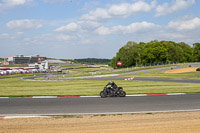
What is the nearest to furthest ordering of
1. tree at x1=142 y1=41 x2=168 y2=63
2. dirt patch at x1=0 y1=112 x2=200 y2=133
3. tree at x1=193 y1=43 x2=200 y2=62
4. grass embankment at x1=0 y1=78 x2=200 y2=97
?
dirt patch at x1=0 y1=112 x2=200 y2=133 → grass embankment at x1=0 y1=78 x2=200 y2=97 → tree at x1=142 y1=41 x2=168 y2=63 → tree at x1=193 y1=43 x2=200 y2=62

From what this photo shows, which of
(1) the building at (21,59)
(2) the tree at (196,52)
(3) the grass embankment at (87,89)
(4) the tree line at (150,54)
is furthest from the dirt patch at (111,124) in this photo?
(1) the building at (21,59)

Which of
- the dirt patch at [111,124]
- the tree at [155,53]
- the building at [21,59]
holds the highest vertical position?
the building at [21,59]

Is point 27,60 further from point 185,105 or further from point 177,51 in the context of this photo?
point 185,105

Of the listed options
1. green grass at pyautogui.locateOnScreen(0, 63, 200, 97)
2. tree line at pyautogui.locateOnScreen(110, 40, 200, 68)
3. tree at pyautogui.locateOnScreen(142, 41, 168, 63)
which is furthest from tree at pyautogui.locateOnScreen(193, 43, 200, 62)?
green grass at pyautogui.locateOnScreen(0, 63, 200, 97)

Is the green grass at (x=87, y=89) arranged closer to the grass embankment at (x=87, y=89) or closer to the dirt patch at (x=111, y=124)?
the grass embankment at (x=87, y=89)

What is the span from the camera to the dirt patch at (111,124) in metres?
8.18

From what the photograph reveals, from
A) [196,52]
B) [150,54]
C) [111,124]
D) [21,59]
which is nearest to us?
[111,124]

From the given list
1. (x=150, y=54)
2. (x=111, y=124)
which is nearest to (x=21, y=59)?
(x=150, y=54)

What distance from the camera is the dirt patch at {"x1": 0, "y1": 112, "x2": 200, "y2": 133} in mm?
8180

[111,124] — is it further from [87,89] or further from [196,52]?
[196,52]

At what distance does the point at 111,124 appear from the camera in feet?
29.3

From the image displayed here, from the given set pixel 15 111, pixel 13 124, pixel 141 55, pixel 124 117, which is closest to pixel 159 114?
pixel 124 117

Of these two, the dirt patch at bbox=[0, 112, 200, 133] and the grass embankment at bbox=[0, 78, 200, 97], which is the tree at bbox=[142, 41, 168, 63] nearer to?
the grass embankment at bbox=[0, 78, 200, 97]

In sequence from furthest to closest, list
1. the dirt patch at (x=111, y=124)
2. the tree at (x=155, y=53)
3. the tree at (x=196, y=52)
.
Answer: the tree at (x=196, y=52) → the tree at (x=155, y=53) → the dirt patch at (x=111, y=124)
